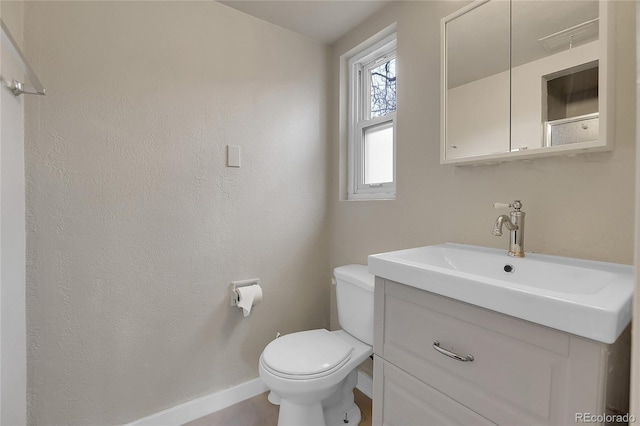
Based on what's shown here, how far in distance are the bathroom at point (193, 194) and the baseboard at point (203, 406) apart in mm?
30

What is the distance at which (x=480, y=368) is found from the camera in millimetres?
740

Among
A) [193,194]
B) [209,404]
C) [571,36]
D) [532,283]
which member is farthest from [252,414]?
[571,36]

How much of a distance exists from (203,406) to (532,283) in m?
1.70

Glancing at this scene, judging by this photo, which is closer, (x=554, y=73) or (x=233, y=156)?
(x=554, y=73)

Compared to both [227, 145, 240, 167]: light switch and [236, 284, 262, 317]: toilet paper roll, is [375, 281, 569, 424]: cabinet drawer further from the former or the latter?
[227, 145, 240, 167]: light switch

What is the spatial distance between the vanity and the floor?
767 millimetres

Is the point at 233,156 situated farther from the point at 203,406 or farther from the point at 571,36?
the point at 571,36

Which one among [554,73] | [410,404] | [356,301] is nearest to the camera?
[410,404]

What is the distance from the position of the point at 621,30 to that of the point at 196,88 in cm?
172

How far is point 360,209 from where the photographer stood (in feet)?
6.04

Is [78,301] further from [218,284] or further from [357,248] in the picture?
[357,248]

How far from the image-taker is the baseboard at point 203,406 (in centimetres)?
148

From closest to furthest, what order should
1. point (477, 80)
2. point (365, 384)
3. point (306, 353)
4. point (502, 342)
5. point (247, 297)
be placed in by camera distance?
Answer: point (502, 342)
point (477, 80)
point (306, 353)
point (247, 297)
point (365, 384)

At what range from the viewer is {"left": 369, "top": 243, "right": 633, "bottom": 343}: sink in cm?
57
